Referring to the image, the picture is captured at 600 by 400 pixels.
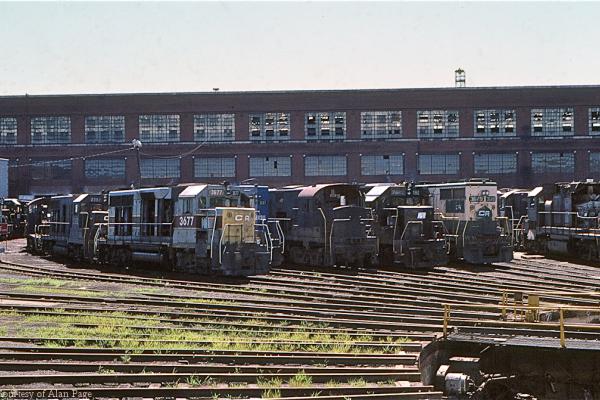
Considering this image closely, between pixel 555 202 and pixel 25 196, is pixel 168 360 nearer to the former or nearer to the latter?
pixel 555 202

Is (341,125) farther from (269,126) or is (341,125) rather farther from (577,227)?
(577,227)

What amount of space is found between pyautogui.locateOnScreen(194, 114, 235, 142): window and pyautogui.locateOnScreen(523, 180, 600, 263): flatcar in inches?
1234

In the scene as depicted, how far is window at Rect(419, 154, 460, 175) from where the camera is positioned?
63.1 metres

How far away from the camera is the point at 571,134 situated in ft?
209

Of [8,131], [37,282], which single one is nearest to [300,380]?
[37,282]

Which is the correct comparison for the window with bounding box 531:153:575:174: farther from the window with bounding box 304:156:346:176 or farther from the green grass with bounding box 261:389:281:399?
the green grass with bounding box 261:389:281:399

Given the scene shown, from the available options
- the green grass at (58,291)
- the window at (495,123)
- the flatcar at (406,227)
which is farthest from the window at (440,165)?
the green grass at (58,291)

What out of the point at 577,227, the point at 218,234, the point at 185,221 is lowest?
the point at 577,227

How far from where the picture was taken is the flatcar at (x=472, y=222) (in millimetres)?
29250

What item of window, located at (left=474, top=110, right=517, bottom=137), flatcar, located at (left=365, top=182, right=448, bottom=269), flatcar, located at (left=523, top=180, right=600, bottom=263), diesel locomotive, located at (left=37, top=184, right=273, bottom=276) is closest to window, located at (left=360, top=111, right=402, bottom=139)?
window, located at (left=474, top=110, right=517, bottom=137)

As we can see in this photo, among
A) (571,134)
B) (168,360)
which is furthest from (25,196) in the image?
(168,360)

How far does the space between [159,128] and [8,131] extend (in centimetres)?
1305

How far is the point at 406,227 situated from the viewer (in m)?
28.4

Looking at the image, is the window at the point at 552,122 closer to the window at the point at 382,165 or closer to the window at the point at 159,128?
the window at the point at 382,165
